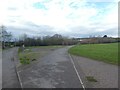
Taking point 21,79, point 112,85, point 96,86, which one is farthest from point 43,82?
point 112,85

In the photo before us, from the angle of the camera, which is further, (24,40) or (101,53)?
(24,40)

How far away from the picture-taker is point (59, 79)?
1152cm

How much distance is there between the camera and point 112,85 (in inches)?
392

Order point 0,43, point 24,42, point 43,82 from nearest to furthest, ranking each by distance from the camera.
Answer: point 43,82 → point 0,43 → point 24,42

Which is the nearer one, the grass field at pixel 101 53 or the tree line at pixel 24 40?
the grass field at pixel 101 53

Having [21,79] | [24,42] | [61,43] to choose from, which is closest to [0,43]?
[24,42]

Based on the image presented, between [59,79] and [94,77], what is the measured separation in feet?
6.82

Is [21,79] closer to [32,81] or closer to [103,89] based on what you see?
[32,81]

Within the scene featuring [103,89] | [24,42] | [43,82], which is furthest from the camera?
[24,42]

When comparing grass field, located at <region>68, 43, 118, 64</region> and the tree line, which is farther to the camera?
the tree line

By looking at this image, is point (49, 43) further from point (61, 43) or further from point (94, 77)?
point (94, 77)

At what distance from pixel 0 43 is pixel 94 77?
151ft

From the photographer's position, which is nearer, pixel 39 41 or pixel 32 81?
pixel 32 81

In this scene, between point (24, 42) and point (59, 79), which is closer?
point (59, 79)
